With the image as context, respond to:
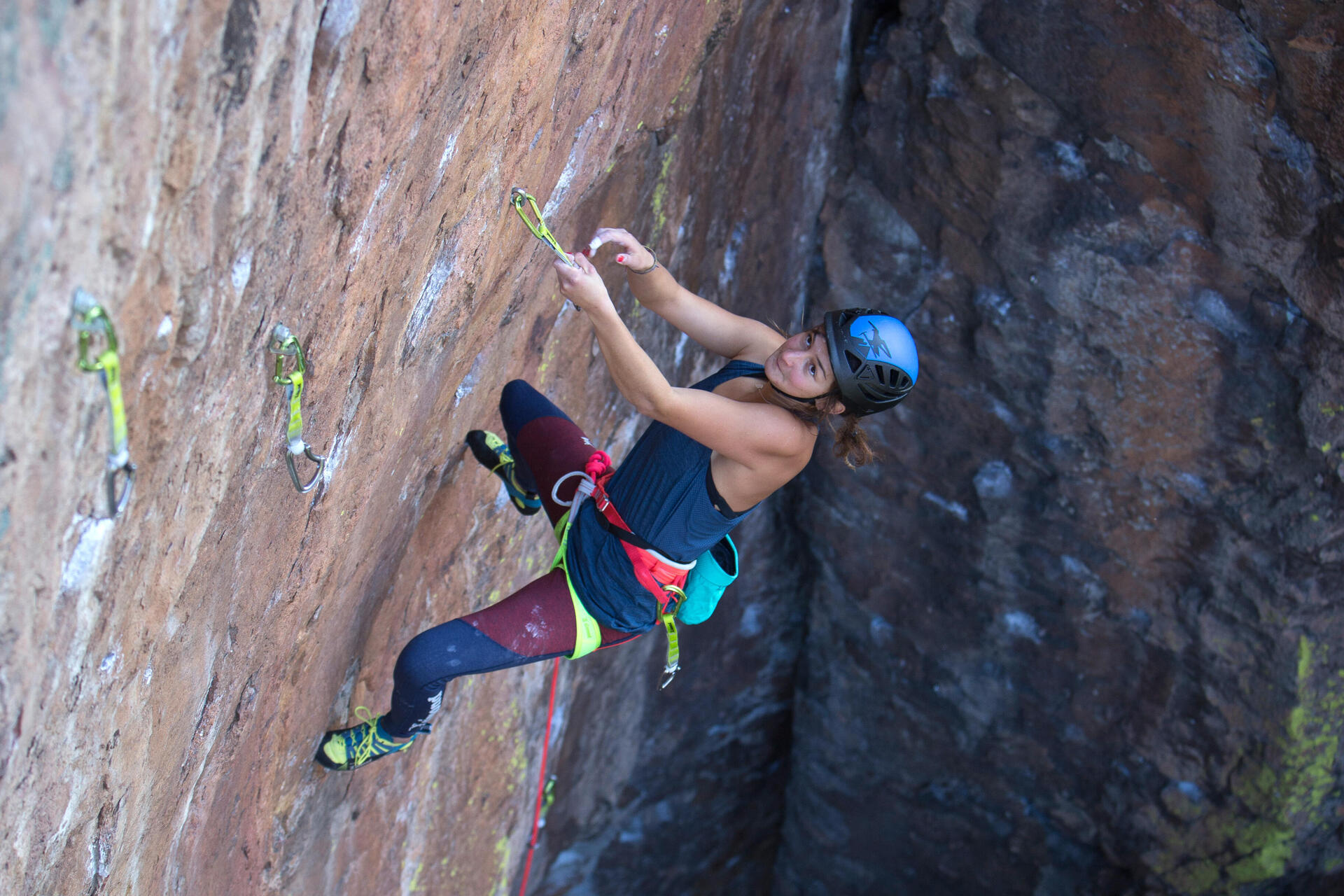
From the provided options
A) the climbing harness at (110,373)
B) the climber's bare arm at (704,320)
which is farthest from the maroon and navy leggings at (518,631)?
the climbing harness at (110,373)

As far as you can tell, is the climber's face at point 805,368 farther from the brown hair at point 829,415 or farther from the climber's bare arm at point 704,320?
the climber's bare arm at point 704,320

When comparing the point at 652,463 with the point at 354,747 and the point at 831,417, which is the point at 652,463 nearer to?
the point at 831,417

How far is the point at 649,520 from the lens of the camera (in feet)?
8.37

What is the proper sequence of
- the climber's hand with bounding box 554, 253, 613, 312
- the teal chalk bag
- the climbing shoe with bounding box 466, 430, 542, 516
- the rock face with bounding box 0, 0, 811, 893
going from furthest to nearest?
1. the climbing shoe with bounding box 466, 430, 542, 516
2. the teal chalk bag
3. the climber's hand with bounding box 554, 253, 613, 312
4. the rock face with bounding box 0, 0, 811, 893

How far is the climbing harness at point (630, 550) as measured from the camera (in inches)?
102

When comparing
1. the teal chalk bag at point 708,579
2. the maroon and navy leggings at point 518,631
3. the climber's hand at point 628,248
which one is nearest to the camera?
the climber's hand at point 628,248

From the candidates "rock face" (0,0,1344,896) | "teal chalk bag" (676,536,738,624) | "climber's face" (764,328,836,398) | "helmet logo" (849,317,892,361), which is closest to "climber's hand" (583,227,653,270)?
"rock face" (0,0,1344,896)

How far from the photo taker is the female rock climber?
2256 mm

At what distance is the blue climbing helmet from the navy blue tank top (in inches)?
9.8

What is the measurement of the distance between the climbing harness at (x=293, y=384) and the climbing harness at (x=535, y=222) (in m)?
0.53

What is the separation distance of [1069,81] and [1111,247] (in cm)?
66

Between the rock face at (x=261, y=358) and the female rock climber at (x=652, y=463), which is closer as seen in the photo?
the rock face at (x=261, y=358)

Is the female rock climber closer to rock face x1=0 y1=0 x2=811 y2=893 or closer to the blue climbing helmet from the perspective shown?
the blue climbing helmet

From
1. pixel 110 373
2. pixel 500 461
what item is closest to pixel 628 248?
pixel 500 461
